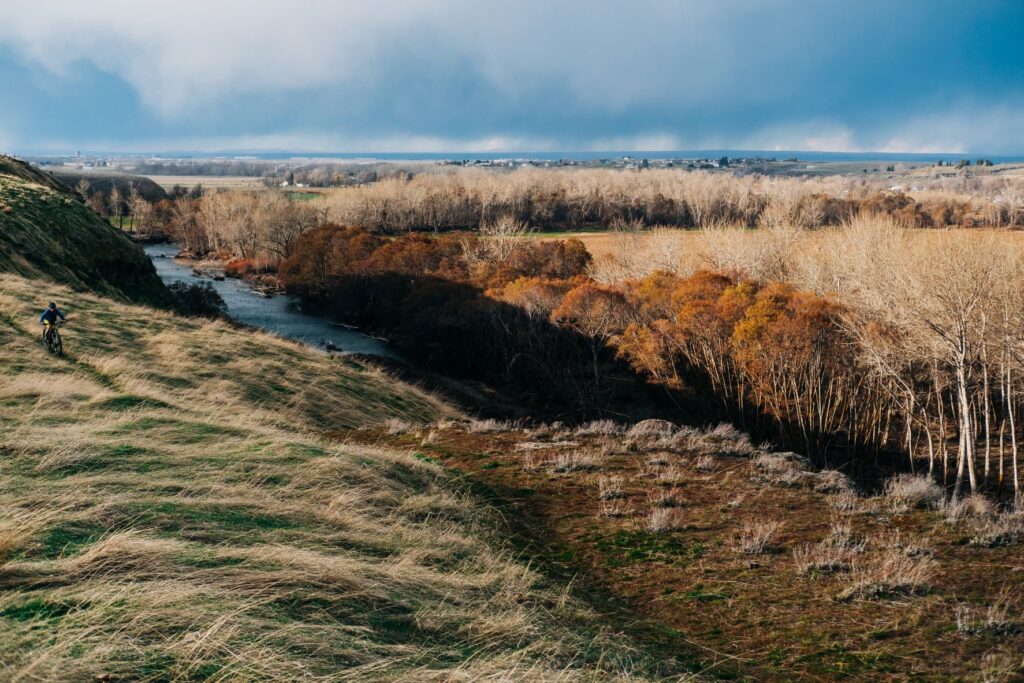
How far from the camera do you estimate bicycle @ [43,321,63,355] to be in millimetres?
20708

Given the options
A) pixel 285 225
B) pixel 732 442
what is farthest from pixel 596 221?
pixel 732 442

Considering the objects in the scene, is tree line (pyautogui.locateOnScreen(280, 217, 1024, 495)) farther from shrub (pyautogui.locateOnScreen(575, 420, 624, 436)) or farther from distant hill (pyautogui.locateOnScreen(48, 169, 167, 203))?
distant hill (pyautogui.locateOnScreen(48, 169, 167, 203))

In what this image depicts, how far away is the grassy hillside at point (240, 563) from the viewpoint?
5270mm

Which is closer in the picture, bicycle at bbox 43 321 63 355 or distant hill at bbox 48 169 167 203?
bicycle at bbox 43 321 63 355

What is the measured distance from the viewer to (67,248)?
42.7 m

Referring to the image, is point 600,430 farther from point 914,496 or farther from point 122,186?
point 122,186

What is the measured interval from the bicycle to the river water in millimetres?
29083

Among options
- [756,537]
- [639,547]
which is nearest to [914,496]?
[756,537]

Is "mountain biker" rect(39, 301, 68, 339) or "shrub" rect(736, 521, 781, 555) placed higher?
"mountain biker" rect(39, 301, 68, 339)

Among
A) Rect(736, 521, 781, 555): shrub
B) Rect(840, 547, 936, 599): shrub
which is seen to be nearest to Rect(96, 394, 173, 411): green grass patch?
Rect(736, 521, 781, 555): shrub

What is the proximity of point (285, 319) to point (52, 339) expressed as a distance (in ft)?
137

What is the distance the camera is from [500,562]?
9.68 m

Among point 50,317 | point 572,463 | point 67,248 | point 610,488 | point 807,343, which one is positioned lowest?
point 610,488

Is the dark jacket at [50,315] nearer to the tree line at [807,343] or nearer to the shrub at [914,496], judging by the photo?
the shrub at [914,496]
